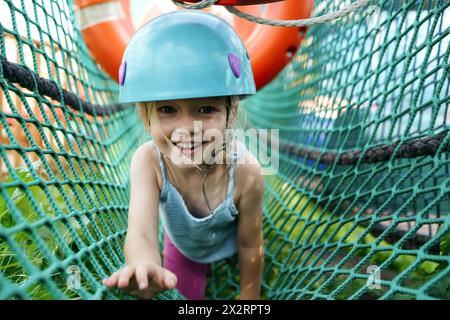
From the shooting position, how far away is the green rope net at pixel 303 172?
0.78 metres

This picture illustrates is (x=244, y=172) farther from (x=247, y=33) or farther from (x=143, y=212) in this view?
(x=247, y=33)

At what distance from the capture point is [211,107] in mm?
943

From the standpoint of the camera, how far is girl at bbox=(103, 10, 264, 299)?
0.87 metres

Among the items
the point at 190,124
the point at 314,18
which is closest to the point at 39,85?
the point at 190,124

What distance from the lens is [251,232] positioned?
127 cm

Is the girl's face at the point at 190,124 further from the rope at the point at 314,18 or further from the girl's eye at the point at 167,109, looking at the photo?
the rope at the point at 314,18

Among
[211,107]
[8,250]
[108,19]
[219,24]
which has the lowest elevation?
[8,250]

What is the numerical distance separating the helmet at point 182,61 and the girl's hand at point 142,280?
0.33 metres

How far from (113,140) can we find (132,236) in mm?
745

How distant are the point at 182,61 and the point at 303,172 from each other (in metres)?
0.95

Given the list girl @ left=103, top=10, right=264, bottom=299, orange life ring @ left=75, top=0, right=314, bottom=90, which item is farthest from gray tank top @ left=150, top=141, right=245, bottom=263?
orange life ring @ left=75, top=0, right=314, bottom=90
